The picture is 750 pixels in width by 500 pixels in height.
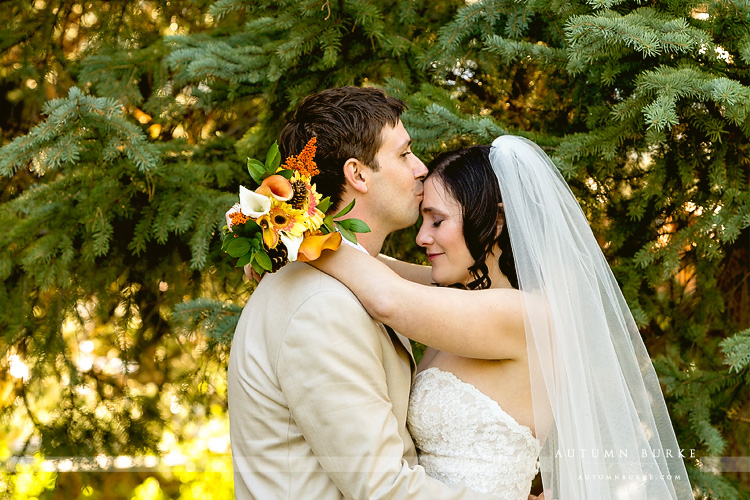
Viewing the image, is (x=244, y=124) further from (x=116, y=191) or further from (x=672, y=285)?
(x=672, y=285)

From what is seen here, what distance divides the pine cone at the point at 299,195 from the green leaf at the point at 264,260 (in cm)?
15

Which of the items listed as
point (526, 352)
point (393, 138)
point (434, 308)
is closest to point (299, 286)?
point (434, 308)

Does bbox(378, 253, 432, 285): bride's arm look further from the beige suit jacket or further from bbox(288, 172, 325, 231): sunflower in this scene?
bbox(288, 172, 325, 231): sunflower

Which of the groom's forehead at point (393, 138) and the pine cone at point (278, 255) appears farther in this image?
the groom's forehead at point (393, 138)

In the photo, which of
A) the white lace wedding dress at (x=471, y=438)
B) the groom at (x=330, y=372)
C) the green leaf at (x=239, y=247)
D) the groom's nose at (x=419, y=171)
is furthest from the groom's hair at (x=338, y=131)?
the white lace wedding dress at (x=471, y=438)

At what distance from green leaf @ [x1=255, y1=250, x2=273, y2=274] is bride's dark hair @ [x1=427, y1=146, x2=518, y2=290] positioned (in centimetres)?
84

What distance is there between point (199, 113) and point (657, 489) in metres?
3.10

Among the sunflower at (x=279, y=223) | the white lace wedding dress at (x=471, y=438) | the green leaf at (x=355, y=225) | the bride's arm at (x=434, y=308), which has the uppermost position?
the sunflower at (x=279, y=223)

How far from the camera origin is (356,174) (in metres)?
2.32

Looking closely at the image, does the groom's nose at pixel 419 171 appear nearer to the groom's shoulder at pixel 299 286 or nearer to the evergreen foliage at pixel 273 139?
the evergreen foliage at pixel 273 139

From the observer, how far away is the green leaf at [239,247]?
188 cm

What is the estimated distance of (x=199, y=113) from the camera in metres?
4.00

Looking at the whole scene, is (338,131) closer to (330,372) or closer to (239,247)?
(239,247)

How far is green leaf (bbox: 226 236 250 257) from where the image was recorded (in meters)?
1.88
